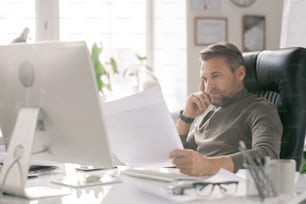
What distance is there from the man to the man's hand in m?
0.12

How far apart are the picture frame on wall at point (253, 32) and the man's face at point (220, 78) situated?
5.44ft

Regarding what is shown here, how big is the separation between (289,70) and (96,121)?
99 cm

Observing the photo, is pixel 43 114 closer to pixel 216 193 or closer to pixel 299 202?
pixel 216 193

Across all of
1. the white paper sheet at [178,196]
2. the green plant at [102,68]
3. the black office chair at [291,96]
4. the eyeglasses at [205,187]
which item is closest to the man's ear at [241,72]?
the black office chair at [291,96]

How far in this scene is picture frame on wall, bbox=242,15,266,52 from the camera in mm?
3812

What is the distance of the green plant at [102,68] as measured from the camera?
3410 mm

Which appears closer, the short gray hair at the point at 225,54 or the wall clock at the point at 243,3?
the short gray hair at the point at 225,54

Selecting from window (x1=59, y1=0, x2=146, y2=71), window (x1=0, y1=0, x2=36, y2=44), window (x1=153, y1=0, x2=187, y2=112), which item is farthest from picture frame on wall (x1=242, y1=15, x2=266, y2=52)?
window (x1=0, y1=0, x2=36, y2=44)

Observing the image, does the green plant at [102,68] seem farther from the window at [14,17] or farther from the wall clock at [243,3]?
the wall clock at [243,3]

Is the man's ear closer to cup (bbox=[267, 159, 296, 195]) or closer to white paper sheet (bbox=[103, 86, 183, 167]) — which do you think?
white paper sheet (bbox=[103, 86, 183, 167])

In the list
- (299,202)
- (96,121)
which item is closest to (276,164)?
(299,202)

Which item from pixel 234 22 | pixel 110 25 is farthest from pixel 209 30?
pixel 110 25

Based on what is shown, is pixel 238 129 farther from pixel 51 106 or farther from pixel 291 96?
pixel 51 106

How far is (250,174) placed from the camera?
1261mm
